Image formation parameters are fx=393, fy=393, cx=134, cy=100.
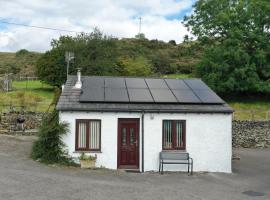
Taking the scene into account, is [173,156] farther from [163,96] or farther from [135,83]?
[135,83]

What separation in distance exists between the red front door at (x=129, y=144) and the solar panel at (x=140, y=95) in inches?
44.5

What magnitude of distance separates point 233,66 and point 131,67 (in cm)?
1101

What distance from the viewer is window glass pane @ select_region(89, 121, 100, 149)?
18906mm

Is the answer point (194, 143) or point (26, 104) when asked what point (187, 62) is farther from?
point (194, 143)

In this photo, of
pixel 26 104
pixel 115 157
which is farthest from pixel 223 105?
pixel 26 104

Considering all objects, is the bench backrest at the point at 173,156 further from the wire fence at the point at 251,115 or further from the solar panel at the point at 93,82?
the wire fence at the point at 251,115

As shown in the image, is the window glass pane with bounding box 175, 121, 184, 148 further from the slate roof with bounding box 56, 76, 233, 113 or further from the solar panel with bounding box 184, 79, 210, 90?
the solar panel with bounding box 184, 79, 210, 90

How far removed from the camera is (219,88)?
132 ft

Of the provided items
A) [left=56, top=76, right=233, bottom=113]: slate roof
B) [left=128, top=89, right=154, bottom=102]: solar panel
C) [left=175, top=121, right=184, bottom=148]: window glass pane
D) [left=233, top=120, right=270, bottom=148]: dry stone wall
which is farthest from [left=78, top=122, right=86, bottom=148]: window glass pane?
[left=233, top=120, right=270, bottom=148]: dry stone wall

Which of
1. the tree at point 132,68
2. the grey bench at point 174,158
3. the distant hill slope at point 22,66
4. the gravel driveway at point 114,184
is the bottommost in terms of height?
the gravel driveway at point 114,184

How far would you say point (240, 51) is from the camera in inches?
1543

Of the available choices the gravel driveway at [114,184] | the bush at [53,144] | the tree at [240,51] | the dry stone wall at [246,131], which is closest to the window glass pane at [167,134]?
the gravel driveway at [114,184]

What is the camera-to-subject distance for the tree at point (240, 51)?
39.5 meters

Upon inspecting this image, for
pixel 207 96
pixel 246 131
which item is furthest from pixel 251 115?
pixel 207 96
